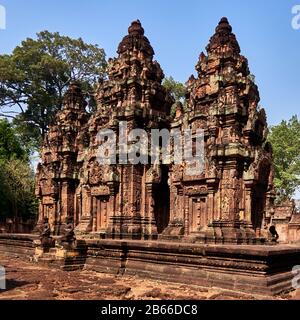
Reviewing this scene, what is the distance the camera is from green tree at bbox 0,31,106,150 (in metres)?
30.9

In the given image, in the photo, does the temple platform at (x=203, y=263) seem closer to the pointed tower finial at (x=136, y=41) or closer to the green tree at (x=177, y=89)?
the pointed tower finial at (x=136, y=41)

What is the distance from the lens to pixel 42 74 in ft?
103

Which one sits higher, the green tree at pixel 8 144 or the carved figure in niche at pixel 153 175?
the green tree at pixel 8 144

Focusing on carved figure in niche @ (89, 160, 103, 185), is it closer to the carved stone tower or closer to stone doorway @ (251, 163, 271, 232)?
the carved stone tower

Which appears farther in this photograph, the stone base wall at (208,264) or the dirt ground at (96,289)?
the stone base wall at (208,264)

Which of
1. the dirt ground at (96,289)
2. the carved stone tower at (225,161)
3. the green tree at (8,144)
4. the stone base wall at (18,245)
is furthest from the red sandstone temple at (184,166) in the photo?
the green tree at (8,144)

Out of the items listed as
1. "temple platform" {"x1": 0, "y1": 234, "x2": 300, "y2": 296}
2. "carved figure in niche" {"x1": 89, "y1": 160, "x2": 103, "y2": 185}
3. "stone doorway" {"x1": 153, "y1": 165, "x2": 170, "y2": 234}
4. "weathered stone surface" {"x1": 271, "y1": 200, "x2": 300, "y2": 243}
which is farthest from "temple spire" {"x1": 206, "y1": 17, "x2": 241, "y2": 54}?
"weathered stone surface" {"x1": 271, "y1": 200, "x2": 300, "y2": 243}

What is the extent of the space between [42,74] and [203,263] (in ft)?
87.4

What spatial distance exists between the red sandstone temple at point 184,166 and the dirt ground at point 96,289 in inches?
132

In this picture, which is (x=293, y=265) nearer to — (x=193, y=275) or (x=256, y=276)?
(x=256, y=276)

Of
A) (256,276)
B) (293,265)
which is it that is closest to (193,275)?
(256,276)

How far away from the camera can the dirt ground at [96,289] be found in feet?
24.6

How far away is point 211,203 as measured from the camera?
12203 millimetres

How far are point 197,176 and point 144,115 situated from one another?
11.1 feet
